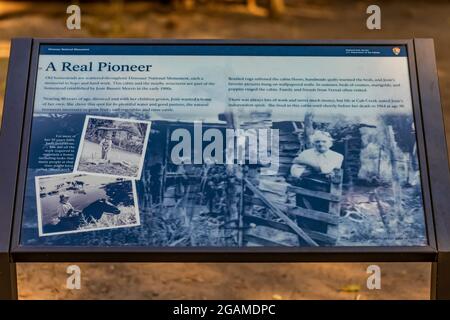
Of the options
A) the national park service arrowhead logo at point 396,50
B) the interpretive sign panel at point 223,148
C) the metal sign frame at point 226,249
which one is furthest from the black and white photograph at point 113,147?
the national park service arrowhead logo at point 396,50

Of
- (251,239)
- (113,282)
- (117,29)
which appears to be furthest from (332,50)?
(117,29)

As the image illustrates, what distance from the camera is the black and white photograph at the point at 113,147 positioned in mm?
2453

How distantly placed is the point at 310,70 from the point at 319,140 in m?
0.30

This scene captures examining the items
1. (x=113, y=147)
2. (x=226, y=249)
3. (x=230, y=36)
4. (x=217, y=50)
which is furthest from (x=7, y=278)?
(x=230, y=36)

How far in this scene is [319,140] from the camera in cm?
250

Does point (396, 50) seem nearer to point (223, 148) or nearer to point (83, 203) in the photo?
point (223, 148)

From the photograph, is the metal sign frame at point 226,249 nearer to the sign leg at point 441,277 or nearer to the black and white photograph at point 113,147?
the sign leg at point 441,277

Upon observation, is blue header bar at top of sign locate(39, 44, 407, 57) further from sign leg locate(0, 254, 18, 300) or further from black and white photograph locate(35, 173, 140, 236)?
sign leg locate(0, 254, 18, 300)

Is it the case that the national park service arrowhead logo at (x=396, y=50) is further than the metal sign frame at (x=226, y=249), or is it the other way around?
the national park service arrowhead logo at (x=396, y=50)

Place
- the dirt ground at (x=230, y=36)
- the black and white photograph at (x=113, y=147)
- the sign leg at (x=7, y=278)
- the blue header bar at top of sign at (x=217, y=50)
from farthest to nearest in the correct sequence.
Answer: the dirt ground at (x=230, y=36) < the blue header bar at top of sign at (x=217, y=50) < the black and white photograph at (x=113, y=147) < the sign leg at (x=7, y=278)

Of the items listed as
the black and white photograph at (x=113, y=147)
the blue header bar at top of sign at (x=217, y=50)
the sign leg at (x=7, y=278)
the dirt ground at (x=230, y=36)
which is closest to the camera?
the sign leg at (x=7, y=278)

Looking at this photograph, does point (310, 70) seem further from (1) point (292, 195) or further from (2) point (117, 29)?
(2) point (117, 29)

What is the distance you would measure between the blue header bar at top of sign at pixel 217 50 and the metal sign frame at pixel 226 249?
17 mm

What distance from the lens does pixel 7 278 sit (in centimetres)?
231
